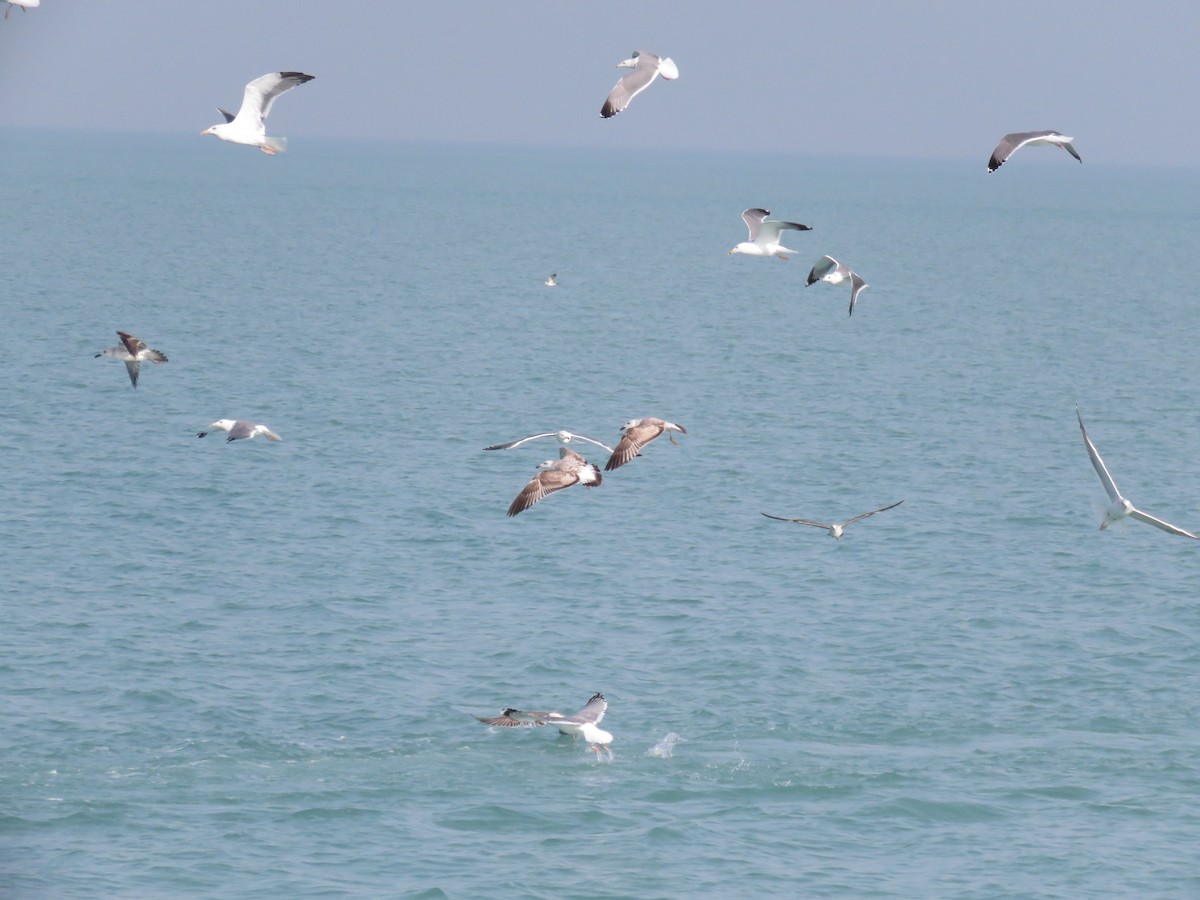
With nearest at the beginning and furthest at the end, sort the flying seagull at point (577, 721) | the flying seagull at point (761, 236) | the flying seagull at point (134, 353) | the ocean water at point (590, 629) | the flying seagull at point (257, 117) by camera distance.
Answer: the flying seagull at point (257, 117)
the flying seagull at point (577, 721)
the flying seagull at point (761, 236)
the ocean water at point (590, 629)
the flying seagull at point (134, 353)

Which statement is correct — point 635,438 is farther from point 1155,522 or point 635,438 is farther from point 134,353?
point 134,353

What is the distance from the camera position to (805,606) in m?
47.5

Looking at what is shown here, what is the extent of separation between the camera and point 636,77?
24.7m

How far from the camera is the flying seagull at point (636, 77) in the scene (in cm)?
2311

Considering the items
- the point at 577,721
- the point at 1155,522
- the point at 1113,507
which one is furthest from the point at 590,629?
the point at 1155,522

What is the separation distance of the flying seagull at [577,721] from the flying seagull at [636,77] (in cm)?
1135

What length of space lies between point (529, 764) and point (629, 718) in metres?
3.13

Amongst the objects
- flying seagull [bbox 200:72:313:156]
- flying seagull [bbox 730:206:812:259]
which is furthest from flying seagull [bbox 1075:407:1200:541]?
flying seagull [bbox 200:72:313:156]

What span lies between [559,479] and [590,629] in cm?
1964

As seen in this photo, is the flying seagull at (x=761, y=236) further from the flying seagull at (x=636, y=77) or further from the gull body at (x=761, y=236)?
the flying seagull at (x=636, y=77)

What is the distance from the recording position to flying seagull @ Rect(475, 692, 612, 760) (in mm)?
30031

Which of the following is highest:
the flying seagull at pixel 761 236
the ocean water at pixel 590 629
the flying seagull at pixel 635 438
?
the flying seagull at pixel 761 236

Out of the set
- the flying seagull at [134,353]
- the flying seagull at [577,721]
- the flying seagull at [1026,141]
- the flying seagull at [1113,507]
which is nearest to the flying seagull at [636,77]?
the flying seagull at [1026,141]

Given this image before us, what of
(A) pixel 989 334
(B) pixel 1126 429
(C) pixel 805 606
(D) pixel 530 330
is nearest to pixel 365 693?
(C) pixel 805 606
